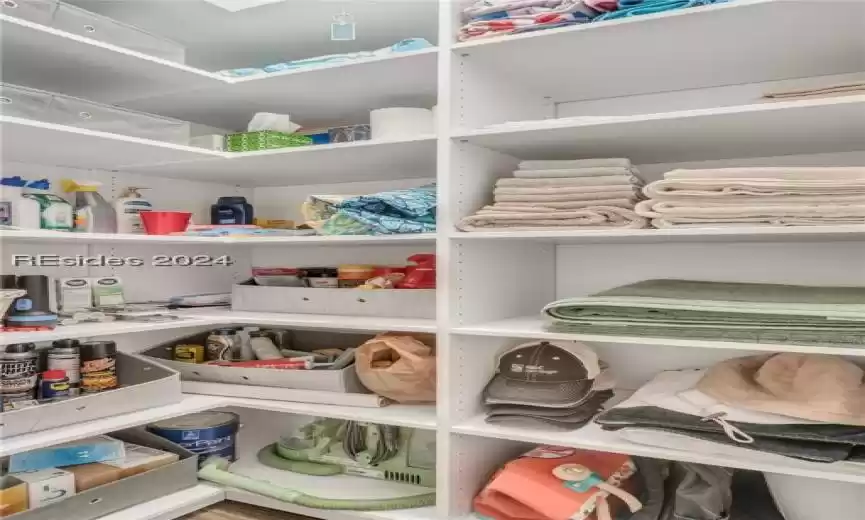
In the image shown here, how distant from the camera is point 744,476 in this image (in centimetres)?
190

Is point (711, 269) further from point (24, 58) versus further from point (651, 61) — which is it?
point (24, 58)

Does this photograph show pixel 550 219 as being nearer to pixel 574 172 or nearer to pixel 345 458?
pixel 574 172

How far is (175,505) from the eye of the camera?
2.00 m

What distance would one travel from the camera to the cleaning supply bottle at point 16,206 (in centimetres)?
187

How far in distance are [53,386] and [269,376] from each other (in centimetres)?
58

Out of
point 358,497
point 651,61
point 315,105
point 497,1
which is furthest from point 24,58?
point 651,61

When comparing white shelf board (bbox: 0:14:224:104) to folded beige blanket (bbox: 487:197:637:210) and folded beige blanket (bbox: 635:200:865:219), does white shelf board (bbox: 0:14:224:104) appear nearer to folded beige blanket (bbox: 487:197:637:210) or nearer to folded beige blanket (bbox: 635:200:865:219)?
folded beige blanket (bbox: 487:197:637:210)

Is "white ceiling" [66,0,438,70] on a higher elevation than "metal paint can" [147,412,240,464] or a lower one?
higher

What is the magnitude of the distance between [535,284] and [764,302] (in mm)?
741

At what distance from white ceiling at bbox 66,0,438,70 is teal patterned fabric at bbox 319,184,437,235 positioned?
51cm

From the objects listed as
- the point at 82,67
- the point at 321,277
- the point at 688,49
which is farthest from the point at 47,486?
the point at 688,49

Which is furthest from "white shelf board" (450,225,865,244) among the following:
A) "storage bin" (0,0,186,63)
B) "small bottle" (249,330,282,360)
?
"storage bin" (0,0,186,63)

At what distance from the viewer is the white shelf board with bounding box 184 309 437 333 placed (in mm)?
1926

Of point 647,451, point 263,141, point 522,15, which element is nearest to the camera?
point 647,451
